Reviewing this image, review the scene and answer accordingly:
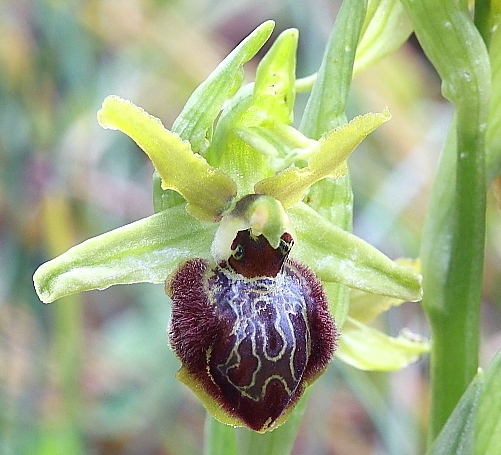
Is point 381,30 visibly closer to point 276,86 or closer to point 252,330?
point 276,86

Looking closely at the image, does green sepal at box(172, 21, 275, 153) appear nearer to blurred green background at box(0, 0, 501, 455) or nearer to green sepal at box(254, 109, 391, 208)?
green sepal at box(254, 109, 391, 208)

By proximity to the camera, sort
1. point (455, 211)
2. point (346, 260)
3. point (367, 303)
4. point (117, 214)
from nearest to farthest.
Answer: point (346, 260), point (455, 211), point (367, 303), point (117, 214)

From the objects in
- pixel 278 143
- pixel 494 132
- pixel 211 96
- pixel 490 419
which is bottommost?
pixel 490 419

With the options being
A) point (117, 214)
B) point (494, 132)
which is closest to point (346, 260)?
point (494, 132)

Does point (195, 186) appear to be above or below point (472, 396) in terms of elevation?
above

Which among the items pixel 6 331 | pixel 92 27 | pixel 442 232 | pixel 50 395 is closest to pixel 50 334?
pixel 6 331

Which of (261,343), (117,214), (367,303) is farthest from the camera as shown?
(117,214)

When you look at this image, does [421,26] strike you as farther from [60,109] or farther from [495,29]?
[60,109]
